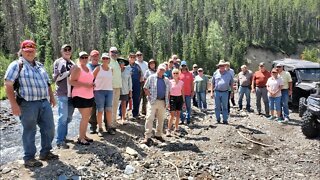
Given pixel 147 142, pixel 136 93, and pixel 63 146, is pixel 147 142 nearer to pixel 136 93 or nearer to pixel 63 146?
pixel 63 146

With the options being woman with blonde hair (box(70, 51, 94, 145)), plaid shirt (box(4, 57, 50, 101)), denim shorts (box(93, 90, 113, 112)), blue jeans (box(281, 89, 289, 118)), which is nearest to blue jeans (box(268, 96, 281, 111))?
blue jeans (box(281, 89, 289, 118))

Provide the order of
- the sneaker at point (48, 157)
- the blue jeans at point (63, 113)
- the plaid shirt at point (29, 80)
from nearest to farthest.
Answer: the plaid shirt at point (29, 80) → the sneaker at point (48, 157) → the blue jeans at point (63, 113)

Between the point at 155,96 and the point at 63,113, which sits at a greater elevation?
the point at 155,96

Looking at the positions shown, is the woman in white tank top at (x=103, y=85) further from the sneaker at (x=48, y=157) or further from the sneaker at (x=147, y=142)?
the sneaker at (x=48, y=157)

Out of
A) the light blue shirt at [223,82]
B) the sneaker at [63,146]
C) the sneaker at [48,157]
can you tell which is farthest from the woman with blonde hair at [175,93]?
the sneaker at [48,157]

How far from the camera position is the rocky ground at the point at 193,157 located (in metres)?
6.45

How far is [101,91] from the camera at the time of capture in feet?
26.0

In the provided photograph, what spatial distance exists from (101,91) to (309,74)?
27.2 feet

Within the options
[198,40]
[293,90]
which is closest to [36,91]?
[293,90]

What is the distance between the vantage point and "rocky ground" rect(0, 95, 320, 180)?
21.2 feet

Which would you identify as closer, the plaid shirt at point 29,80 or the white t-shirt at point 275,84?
the plaid shirt at point 29,80

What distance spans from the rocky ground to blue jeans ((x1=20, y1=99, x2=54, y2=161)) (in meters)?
0.31

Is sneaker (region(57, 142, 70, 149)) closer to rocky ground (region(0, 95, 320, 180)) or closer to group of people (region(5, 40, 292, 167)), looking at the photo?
group of people (region(5, 40, 292, 167))

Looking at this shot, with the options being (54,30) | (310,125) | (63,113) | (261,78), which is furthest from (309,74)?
(54,30)
